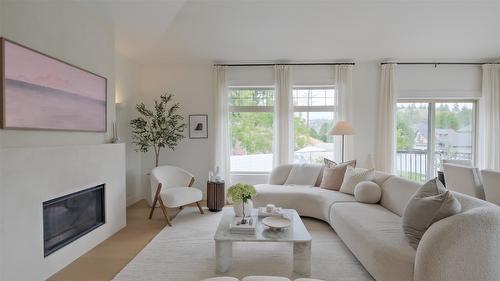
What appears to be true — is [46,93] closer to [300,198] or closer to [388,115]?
[300,198]

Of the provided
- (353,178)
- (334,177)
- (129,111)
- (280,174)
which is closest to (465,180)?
(353,178)

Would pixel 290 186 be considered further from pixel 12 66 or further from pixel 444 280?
pixel 12 66

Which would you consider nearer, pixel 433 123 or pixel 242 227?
pixel 242 227

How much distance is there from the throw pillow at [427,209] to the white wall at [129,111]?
4.42 meters

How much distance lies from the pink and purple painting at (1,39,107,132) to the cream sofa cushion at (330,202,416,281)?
313 cm

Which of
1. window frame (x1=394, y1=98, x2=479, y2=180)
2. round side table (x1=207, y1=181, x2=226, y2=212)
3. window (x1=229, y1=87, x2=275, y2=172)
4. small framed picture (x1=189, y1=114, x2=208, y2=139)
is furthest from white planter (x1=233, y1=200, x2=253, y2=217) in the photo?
window frame (x1=394, y1=98, x2=479, y2=180)

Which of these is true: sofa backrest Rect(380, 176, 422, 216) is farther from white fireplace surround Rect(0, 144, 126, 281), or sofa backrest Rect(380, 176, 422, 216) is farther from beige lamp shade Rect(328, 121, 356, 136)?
white fireplace surround Rect(0, 144, 126, 281)

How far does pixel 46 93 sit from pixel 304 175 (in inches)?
145

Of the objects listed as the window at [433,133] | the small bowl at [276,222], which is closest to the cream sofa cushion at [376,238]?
the small bowl at [276,222]

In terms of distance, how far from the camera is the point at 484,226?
1.65 meters

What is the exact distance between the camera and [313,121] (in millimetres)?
5328

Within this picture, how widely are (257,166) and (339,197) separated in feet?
7.25

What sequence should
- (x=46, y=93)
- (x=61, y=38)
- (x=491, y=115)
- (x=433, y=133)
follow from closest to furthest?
(x=46, y=93) < (x=61, y=38) < (x=491, y=115) < (x=433, y=133)

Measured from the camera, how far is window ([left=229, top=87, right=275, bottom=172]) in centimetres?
534
